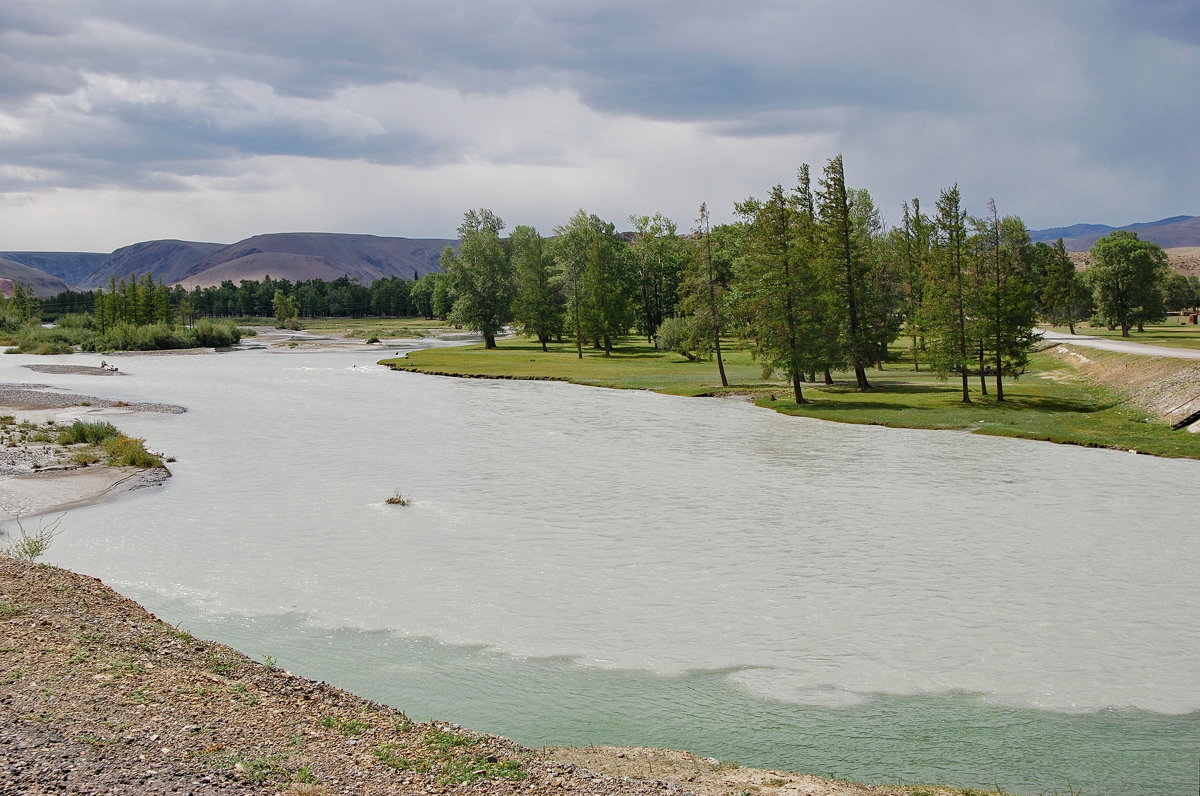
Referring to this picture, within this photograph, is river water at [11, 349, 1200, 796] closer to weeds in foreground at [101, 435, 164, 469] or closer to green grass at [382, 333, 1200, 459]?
weeds in foreground at [101, 435, 164, 469]

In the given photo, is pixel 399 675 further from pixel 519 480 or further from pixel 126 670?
pixel 519 480

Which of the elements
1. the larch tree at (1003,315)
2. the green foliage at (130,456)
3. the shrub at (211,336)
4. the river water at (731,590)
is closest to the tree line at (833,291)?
the larch tree at (1003,315)

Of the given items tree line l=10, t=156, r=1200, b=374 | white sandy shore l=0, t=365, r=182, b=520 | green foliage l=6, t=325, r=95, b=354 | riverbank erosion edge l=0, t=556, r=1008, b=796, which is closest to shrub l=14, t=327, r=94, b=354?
green foliage l=6, t=325, r=95, b=354

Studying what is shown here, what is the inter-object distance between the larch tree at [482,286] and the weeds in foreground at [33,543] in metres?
83.1

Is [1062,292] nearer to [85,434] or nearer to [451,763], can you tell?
[85,434]

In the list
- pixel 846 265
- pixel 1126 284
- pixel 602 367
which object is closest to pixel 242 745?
pixel 846 265

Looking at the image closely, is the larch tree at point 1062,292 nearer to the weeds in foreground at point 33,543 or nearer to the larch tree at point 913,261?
the larch tree at point 913,261

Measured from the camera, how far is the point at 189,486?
90.3ft

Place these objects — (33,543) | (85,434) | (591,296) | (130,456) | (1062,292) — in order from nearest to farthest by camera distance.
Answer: (33,543)
(130,456)
(85,434)
(591,296)
(1062,292)

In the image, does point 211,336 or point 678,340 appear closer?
point 678,340

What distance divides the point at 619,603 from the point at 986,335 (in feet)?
116

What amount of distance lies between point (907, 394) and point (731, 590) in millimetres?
38421

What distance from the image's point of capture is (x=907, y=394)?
171 ft

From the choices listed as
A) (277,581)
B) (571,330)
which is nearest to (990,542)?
(277,581)
